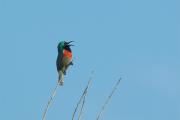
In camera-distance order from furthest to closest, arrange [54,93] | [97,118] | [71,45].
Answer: [71,45] → [54,93] → [97,118]

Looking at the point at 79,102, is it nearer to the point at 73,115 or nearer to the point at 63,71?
the point at 73,115

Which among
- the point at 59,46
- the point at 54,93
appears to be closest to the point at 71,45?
the point at 59,46

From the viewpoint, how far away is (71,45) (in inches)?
428

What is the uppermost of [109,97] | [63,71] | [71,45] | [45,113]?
[71,45]

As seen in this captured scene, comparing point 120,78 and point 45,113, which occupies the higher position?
point 120,78

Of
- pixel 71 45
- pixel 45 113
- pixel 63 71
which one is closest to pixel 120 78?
pixel 45 113

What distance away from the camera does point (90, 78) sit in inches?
159

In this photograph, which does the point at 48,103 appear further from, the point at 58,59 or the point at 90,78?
the point at 58,59

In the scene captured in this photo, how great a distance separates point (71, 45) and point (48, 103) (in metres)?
6.94

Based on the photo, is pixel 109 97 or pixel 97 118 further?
pixel 109 97

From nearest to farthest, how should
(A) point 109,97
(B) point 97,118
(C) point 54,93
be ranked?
(B) point 97,118, (A) point 109,97, (C) point 54,93


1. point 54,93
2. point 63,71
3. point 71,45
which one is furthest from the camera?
point 71,45

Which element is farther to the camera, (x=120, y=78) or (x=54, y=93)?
(x=54, y=93)

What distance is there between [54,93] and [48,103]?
0.23 meters
